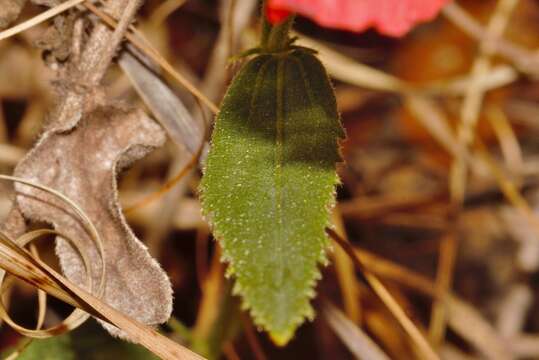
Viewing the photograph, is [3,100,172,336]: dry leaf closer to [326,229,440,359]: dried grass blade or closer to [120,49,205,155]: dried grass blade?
[120,49,205,155]: dried grass blade

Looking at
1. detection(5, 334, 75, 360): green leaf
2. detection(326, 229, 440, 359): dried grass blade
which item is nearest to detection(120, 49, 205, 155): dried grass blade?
detection(326, 229, 440, 359): dried grass blade

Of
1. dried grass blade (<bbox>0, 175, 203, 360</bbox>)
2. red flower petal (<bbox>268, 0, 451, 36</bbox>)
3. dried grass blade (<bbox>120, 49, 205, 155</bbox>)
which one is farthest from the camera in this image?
dried grass blade (<bbox>120, 49, 205, 155</bbox>)

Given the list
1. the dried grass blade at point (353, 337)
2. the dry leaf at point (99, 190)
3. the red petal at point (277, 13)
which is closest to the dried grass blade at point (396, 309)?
the dried grass blade at point (353, 337)

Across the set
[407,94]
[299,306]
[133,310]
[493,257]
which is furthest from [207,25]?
[299,306]

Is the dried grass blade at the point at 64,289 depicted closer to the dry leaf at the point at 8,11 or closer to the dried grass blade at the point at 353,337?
the dry leaf at the point at 8,11

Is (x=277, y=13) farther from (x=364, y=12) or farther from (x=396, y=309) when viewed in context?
(x=396, y=309)
